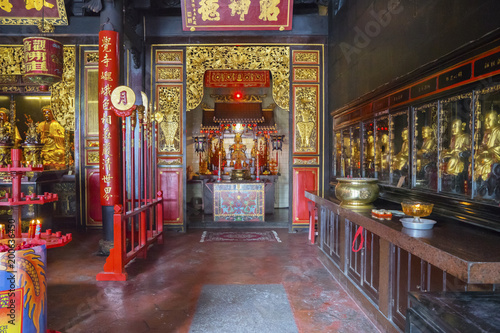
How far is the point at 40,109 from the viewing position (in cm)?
740

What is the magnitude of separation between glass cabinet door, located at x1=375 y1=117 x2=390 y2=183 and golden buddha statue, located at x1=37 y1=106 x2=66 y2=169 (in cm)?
575

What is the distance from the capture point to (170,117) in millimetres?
5941

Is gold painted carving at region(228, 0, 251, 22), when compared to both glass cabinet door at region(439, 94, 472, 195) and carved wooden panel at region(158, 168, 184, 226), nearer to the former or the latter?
carved wooden panel at region(158, 168, 184, 226)

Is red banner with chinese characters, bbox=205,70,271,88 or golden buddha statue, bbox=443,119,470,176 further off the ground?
red banner with chinese characters, bbox=205,70,271,88

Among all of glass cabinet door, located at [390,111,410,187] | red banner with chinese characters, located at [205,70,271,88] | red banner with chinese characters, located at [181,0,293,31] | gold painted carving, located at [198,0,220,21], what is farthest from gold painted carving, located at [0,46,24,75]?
glass cabinet door, located at [390,111,410,187]

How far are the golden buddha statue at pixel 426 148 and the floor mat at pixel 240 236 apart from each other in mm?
2917

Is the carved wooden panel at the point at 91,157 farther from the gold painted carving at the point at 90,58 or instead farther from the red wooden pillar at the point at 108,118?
the red wooden pillar at the point at 108,118

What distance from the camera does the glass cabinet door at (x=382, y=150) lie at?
3445mm

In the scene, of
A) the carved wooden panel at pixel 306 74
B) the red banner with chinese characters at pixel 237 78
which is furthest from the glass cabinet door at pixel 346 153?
the red banner with chinese characters at pixel 237 78

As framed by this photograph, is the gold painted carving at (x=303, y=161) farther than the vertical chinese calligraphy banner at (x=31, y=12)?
Yes

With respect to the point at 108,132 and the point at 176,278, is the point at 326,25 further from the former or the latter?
the point at 176,278

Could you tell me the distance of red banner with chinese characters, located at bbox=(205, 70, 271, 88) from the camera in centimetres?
831

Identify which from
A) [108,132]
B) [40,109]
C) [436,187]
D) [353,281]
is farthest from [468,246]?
[40,109]

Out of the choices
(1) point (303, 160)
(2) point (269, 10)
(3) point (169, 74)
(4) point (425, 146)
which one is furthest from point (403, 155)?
(3) point (169, 74)
